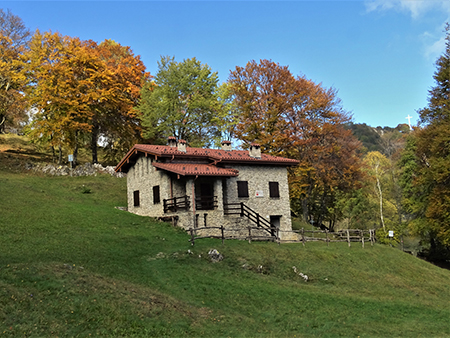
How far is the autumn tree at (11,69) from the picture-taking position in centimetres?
4462

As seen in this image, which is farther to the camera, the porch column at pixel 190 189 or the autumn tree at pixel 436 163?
the autumn tree at pixel 436 163

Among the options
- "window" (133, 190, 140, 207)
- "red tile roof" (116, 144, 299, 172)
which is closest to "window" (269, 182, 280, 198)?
"red tile roof" (116, 144, 299, 172)

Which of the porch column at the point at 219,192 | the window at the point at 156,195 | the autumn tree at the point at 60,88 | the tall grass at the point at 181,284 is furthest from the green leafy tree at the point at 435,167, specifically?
the autumn tree at the point at 60,88

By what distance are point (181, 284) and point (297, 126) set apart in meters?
27.9

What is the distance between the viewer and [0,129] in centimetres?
5419

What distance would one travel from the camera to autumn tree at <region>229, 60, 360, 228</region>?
40.1 meters

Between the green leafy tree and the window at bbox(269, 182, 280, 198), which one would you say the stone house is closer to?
the window at bbox(269, 182, 280, 198)

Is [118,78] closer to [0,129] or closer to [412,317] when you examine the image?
[0,129]

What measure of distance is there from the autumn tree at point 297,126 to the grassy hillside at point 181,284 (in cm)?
1433

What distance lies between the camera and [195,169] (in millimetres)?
27516

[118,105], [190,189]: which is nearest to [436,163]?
[190,189]

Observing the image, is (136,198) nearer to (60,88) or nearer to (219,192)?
(219,192)

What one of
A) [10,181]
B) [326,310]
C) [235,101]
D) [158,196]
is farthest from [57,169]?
[326,310]

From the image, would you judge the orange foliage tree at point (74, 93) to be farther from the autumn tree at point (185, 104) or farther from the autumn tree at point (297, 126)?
the autumn tree at point (297, 126)
